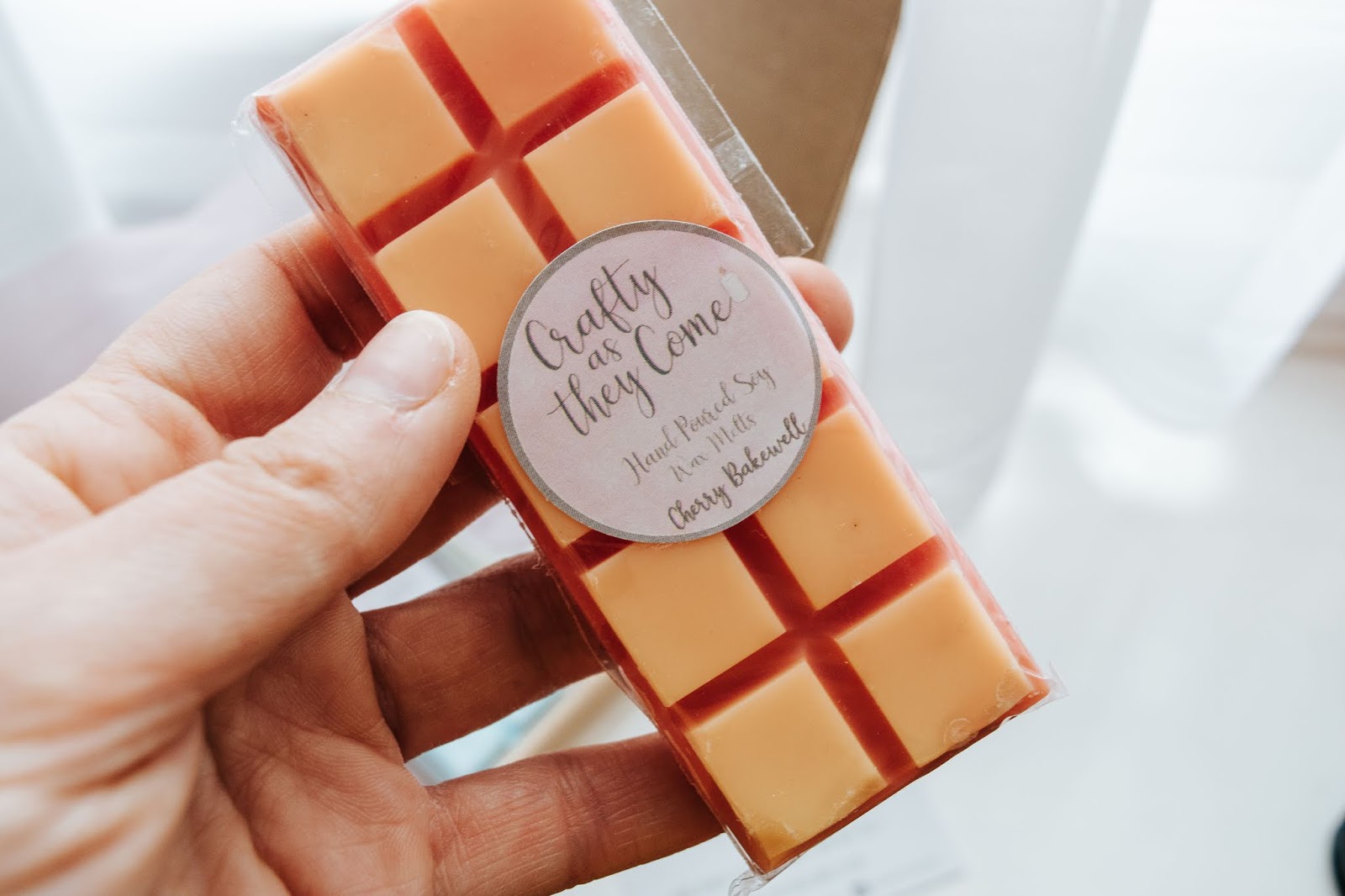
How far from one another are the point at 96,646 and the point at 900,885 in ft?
2.10

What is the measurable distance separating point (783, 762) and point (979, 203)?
0.38 metres

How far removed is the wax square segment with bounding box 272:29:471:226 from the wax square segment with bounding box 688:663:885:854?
1.11ft

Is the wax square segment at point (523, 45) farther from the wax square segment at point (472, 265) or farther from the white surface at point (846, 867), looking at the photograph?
the white surface at point (846, 867)

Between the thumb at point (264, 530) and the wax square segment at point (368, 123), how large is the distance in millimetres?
77

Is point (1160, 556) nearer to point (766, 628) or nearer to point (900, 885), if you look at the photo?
point (900, 885)

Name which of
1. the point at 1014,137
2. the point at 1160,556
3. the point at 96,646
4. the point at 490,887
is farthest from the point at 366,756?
the point at 1160,556

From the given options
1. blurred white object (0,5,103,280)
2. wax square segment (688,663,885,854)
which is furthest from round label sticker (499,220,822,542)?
blurred white object (0,5,103,280)

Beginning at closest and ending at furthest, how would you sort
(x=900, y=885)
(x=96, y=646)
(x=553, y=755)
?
(x=96, y=646)
(x=553, y=755)
(x=900, y=885)

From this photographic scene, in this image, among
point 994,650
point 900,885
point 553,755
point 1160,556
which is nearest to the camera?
point 994,650

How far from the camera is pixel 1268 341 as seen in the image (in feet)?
2.52

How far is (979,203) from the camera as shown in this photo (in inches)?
25.2

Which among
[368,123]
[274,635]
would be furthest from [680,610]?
[368,123]

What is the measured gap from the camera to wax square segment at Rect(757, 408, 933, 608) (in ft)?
1.79

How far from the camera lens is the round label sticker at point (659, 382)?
527 millimetres
